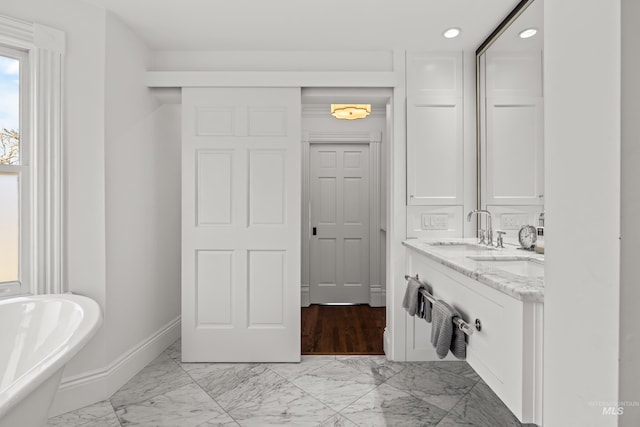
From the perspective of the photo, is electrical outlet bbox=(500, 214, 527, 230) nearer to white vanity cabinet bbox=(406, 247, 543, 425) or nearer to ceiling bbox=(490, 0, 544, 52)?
white vanity cabinet bbox=(406, 247, 543, 425)

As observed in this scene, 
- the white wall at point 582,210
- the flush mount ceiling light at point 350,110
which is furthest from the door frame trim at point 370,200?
the white wall at point 582,210

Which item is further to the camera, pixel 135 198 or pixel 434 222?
pixel 434 222

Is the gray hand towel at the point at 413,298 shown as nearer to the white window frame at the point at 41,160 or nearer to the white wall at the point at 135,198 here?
the white wall at the point at 135,198

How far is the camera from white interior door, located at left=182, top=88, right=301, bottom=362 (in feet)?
9.23

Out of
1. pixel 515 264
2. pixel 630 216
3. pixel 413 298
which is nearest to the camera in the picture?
pixel 630 216

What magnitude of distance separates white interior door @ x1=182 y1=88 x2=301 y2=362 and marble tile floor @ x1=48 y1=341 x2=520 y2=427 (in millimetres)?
245

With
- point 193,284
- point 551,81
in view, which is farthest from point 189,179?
point 551,81

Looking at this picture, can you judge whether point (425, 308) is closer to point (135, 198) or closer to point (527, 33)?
point (527, 33)

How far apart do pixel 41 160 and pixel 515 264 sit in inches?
105

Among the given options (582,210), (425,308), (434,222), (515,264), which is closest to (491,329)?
(515,264)

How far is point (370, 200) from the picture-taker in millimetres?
4410

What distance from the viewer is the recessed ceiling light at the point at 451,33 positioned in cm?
254

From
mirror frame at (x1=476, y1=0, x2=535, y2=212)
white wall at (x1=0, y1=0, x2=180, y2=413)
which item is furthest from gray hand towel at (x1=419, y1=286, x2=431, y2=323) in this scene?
white wall at (x1=0, y1=0, x2=180, y2=413)

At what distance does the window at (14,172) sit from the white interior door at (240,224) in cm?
97
